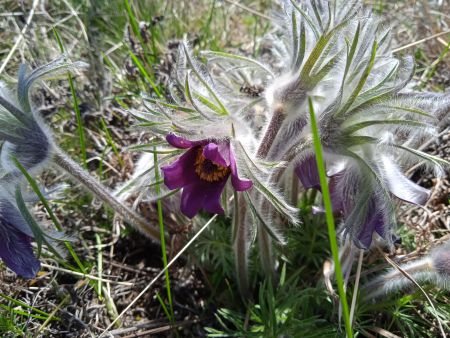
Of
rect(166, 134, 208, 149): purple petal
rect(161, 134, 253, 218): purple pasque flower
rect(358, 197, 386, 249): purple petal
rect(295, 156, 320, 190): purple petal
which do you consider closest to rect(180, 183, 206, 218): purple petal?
rect(161, 134, 253, 218): purple pasque flower

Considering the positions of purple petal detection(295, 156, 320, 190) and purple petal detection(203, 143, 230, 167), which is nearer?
purple petal detection(203, 143, 230, 167)

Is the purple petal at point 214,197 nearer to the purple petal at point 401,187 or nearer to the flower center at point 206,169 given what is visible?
the flower center at point 206,169

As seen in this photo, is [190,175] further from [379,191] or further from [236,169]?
[379,191]

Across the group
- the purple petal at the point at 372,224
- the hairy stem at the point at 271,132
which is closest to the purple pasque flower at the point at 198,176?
the hairy stem at the point at 271,132

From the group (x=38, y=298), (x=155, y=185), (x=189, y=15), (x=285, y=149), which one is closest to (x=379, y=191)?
(x=285, y=149)

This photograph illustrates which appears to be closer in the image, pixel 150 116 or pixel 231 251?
pixel 150 116

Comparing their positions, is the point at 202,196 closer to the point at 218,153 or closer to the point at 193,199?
the point at 193,199

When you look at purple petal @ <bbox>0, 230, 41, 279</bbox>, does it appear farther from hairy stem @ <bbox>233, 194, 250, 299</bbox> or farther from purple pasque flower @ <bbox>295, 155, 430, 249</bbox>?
purple pasque flower @ <bbox>295, 155, 430, 249</bbox>
